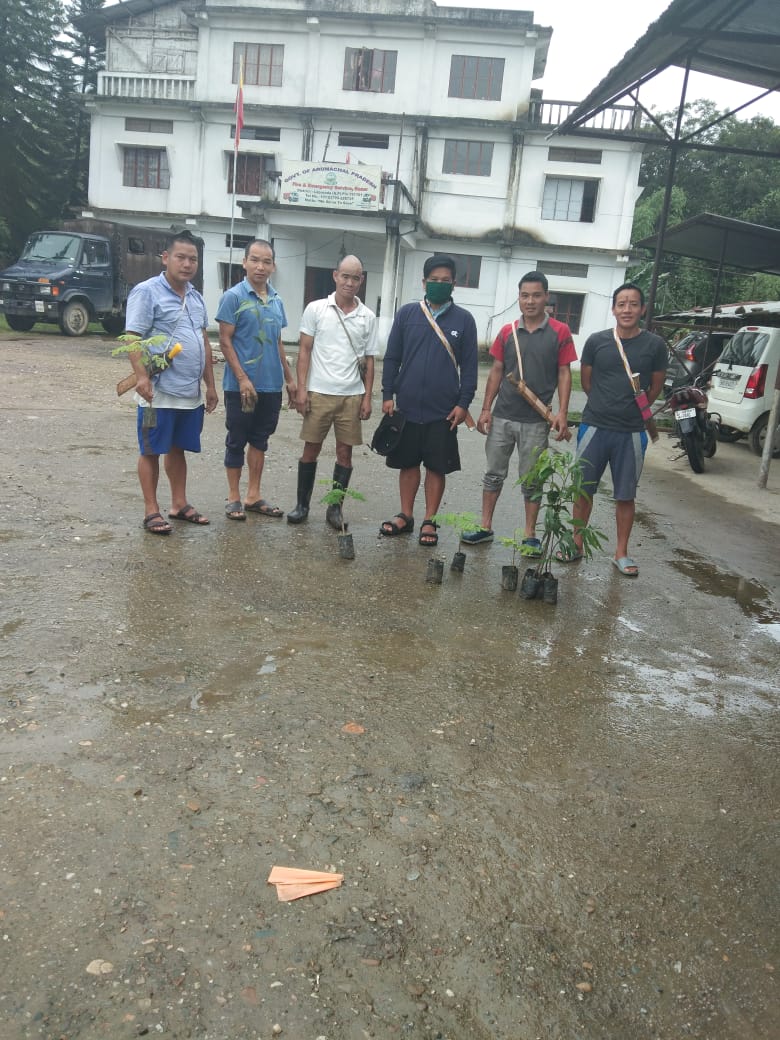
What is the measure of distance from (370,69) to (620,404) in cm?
2458

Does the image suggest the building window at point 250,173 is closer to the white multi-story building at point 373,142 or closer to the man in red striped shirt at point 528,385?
the white multi-story building at point 373,142

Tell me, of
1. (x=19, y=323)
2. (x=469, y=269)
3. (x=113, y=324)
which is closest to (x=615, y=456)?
(x=19, y=323)

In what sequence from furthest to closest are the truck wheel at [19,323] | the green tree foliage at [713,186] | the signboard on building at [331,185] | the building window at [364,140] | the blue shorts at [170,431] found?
the green tree foliage at [713,186]
the building window at [364,140]
the signboard on building at [331,185]
the truck wheel at [19,323]
the blue shorts at [170,431]

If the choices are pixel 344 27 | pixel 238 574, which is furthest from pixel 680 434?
pixel 344 27

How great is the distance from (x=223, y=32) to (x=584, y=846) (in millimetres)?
29223

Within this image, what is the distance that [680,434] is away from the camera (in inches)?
368

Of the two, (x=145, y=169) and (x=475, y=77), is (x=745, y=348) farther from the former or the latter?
(x=145, y=169)

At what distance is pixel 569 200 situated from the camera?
26.2 meters

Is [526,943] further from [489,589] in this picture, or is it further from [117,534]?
[117,534]

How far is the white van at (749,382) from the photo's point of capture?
10234 mm


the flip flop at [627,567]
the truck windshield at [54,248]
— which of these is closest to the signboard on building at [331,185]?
the truck windshield at [54,248]

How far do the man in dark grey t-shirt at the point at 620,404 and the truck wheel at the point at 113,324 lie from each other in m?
14.9

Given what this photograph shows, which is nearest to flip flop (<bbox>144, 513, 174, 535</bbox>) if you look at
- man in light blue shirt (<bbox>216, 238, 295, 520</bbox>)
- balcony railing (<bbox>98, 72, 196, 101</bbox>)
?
man in light blue shirt (<bbox>216, 238, 295, 520</bbox>)

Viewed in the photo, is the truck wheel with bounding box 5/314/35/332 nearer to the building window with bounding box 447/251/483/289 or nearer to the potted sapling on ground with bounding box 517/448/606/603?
the building window with bounding box 447/251/483/289
